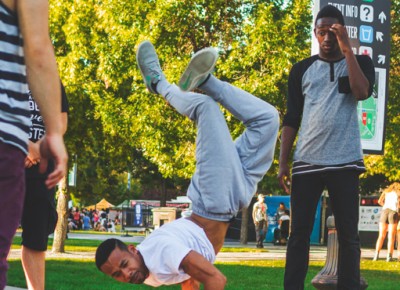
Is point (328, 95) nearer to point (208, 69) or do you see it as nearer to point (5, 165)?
point (208, 69)

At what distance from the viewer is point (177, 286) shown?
34.7 feet

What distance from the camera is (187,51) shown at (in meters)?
25.5

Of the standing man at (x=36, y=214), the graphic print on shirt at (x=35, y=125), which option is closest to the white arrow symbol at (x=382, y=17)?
the standing man at (x=36, y=214)

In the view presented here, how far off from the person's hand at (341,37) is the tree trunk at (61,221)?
589 inches

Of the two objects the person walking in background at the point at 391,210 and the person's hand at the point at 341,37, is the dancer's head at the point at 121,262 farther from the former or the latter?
the person walking in background at the point at 391,210

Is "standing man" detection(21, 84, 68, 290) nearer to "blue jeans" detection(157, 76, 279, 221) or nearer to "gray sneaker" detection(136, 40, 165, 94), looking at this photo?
"gray sneaker" detection(136, 40, 165, 94)

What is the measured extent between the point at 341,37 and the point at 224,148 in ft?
4.03

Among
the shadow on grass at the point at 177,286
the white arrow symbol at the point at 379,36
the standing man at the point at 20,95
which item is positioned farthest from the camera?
the shadow on grass at the point at 177,286

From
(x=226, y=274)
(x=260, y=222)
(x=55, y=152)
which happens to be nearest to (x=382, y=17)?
(x=226, y=274)

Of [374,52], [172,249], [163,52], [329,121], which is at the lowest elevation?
[172,249]

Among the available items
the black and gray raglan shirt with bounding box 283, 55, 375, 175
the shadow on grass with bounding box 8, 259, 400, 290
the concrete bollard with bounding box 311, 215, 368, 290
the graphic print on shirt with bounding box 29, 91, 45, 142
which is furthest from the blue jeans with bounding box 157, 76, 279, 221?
the shadow on grass with bounding box 8, 259, 400, 290

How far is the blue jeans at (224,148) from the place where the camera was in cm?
557

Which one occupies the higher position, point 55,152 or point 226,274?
point 55,152

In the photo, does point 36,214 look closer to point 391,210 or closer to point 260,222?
point 391,210
